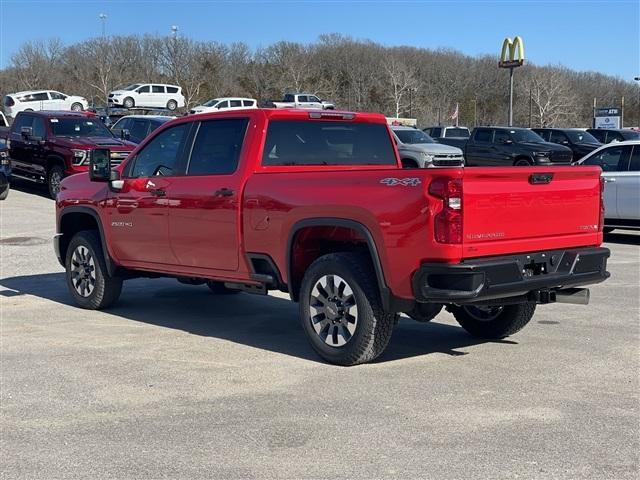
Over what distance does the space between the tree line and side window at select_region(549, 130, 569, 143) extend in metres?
47.9

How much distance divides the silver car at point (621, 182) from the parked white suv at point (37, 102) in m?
38.6

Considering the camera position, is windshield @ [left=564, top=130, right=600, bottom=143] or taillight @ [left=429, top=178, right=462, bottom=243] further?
windshield @ [left=564, top=130, right=600, bottom=143]

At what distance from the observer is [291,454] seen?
466 centimetres

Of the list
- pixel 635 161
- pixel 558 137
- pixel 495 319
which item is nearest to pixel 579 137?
pixel 558 137

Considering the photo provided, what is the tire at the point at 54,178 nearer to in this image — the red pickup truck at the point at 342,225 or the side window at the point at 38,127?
the side window at the point at 38,127

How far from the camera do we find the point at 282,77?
274ft

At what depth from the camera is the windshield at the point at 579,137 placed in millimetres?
32281

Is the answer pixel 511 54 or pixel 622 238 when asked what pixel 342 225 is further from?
pixel 511 54

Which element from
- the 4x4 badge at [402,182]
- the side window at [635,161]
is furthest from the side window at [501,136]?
the 4x4 badge at [402,182]

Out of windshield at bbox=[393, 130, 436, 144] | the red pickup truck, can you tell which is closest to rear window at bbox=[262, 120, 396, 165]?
the red pickup truck

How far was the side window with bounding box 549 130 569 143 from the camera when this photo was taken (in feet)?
107

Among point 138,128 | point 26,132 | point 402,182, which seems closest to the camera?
point 402,182

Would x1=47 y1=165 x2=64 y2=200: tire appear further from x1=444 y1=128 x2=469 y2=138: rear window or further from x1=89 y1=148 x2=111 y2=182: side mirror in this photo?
x1=444 y1=128 x2=469 y2=138: rear window

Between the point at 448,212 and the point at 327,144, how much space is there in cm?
219
